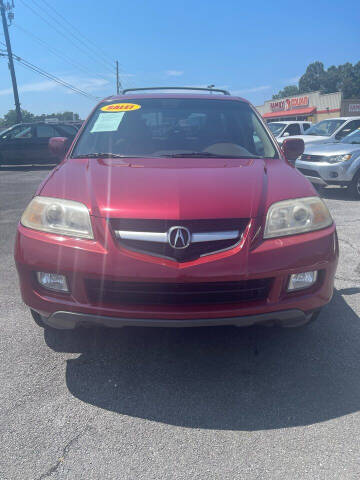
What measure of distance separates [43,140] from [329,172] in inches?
409

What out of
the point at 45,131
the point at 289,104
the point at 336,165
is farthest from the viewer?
the point at 289,104

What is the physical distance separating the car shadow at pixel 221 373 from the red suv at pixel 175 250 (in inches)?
15.4

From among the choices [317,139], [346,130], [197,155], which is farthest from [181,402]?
[346,130]

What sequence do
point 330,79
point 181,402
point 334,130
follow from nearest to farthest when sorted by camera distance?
1. point 181,402
2. point 334,130
3. point 330,79

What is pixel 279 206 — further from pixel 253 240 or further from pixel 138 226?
pixel 138 226

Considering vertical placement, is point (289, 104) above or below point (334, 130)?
above

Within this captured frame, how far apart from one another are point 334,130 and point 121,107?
8.38 meters

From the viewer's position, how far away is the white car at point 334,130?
10.2 metres

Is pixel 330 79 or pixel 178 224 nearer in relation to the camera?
pixel 178 224

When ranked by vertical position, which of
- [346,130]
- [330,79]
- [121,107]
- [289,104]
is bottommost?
[346,130]

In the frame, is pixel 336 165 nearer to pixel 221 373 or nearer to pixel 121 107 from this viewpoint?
pixel 121 107

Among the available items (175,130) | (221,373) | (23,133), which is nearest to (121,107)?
(175,130)

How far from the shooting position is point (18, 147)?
A: 592 inches

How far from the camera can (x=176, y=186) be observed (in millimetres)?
2414
